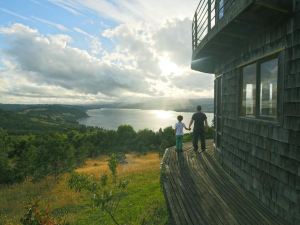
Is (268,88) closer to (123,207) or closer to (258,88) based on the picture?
(258,88)

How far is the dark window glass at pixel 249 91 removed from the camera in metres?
7.89

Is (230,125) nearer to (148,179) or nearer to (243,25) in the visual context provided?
(243,25)

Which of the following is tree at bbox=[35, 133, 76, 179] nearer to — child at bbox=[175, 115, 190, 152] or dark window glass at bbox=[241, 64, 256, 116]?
child at bbox=[175, 115, 190, 152]

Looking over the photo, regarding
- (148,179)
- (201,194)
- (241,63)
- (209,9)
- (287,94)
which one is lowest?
(148,179)

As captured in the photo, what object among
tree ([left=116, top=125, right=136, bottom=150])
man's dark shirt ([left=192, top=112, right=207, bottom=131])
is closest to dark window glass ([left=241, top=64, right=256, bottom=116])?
man's dark shirt ([left=192, top=112, right=207, bottom=131])

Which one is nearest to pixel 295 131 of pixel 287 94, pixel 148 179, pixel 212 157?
pixel 287 94

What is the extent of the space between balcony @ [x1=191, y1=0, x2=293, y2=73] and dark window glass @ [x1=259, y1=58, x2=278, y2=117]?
0.81 meters

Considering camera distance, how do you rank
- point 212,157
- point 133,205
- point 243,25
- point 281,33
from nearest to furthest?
point 281,33 < point 243,25 < point 133,205 < point 212,157

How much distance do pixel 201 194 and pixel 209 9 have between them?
18.3 feet

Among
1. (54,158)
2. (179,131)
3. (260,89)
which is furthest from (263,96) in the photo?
(54,158)

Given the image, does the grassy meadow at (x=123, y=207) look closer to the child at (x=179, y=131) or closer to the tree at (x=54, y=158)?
the child at (x=179, y=131)

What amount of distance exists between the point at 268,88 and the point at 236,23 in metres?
1.61

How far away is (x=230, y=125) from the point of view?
32.6 ft

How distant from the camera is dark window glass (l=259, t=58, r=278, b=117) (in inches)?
258
